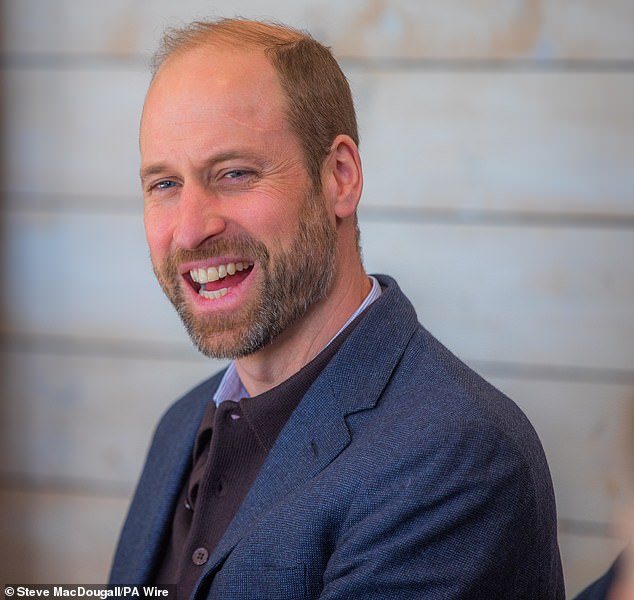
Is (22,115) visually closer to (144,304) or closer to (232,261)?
(144,304)

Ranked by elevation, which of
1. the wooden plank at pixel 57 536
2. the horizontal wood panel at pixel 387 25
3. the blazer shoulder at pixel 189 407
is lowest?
the wooden plank at pixel 57 536

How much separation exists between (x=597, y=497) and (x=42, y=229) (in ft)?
4.81

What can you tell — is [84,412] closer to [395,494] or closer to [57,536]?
[57,536]

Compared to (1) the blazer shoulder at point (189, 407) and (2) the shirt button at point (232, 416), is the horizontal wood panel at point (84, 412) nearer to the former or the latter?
(1) the blazer shoulder at point (189, 407)

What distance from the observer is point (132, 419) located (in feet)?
7.33

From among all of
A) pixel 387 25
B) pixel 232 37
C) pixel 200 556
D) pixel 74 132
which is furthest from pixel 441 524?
pixel 74 132

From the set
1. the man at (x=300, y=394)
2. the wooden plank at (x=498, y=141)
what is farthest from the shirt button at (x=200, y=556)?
the wooden plank at (x=498, y=141)

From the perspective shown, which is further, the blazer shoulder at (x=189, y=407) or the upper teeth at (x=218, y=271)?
the blazer shoulder at (x=189, y=407)

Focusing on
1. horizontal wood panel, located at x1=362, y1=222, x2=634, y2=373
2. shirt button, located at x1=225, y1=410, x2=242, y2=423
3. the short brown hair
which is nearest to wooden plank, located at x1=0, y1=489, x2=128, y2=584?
horizontal wood panel, located at x1=362, y1=222, x2=634, y2=373

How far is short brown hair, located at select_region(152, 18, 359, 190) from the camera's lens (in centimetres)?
131

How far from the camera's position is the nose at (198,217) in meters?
1.27

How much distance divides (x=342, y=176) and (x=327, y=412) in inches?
15.2

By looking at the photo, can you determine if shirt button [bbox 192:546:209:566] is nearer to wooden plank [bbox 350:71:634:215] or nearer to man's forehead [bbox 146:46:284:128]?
man's forehead [bbox 146:46:284:128]

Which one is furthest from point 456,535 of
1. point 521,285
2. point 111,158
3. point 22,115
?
point 22,115
